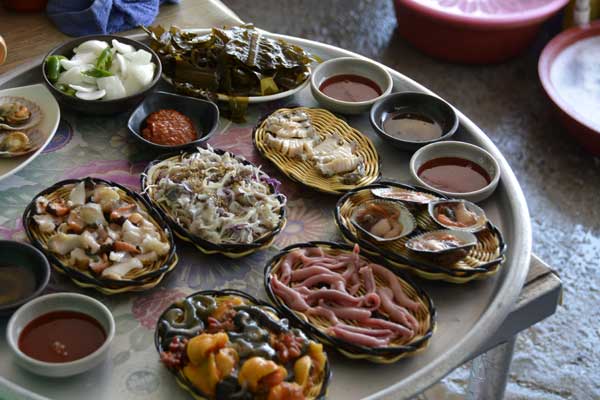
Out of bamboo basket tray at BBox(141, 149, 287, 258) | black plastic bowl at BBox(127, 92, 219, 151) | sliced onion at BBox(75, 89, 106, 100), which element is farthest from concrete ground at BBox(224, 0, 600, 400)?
sliced onion at BBox(75, 89, 106, 100)

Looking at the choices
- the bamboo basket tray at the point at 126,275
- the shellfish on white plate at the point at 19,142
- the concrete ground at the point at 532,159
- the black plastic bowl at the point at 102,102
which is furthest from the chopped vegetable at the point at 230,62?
the concrete ground at the point at 532,159

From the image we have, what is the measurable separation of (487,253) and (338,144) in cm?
74

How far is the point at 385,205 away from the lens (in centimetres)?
248

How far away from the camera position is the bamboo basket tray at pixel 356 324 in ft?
6.66

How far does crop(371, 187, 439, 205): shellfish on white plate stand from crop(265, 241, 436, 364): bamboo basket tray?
0.83 ft

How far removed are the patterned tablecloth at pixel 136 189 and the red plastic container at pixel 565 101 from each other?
7.03ft

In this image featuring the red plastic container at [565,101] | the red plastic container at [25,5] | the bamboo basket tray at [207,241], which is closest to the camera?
the bamboo basket tray at [207,241]

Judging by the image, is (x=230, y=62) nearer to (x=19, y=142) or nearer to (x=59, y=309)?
(x=19, y=142)

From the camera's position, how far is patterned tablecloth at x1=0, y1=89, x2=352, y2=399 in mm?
2018

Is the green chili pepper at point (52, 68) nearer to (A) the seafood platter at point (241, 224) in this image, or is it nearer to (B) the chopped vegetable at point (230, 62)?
(A) the seafood platter at point (241, 224)

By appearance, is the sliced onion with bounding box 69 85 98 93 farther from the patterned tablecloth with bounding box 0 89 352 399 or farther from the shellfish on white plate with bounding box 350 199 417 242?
the shellfish on white plate with bounding box 350 199 417 242

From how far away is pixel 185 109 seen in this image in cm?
294

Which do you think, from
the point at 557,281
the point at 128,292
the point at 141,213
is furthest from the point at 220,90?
the point at 557,281

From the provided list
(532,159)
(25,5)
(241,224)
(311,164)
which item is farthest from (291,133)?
(532,159)
